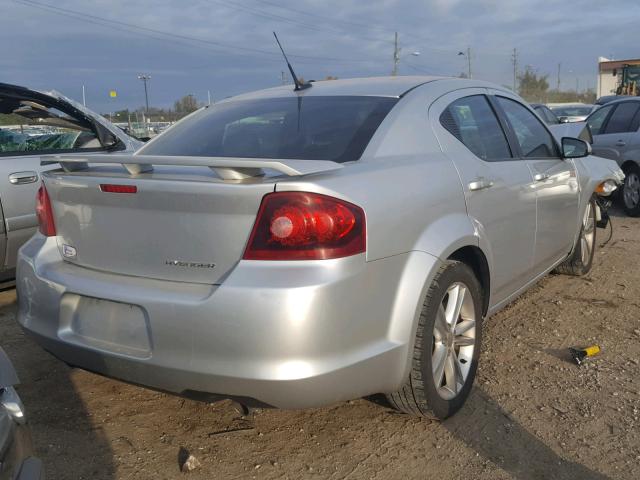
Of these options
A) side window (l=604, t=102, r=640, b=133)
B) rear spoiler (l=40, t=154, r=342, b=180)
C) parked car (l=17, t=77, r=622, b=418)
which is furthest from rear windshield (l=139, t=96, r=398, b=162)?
side window (l=604, t=102, r=640, b=133)

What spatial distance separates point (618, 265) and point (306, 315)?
176 inches

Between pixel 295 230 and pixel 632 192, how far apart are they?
7.46 meters

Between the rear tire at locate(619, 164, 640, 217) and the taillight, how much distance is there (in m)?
7.28

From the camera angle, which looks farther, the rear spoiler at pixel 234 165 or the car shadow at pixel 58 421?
the car shadow at pixel 58 421

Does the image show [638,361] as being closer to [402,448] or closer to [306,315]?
[402,448]

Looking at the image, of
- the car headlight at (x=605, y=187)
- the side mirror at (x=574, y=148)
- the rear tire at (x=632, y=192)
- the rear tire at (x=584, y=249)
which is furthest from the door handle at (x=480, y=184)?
the rear tire at (x=632, y=192)

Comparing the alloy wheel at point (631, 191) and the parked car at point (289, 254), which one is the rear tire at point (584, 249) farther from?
the alloy wheel at point (631, 191)

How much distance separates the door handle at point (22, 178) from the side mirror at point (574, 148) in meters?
3.89

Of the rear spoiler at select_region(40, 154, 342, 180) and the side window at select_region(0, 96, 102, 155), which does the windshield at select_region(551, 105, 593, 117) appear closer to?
the side window at select_region(0, 96, 102, 155)

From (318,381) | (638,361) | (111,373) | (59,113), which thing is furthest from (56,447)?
(59,113)

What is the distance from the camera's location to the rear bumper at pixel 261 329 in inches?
86.0

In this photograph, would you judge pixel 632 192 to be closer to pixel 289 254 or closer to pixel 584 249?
pixel 584 249

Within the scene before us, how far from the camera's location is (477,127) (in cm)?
349

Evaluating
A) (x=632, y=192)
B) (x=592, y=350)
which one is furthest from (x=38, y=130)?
(x=632, y=192)
